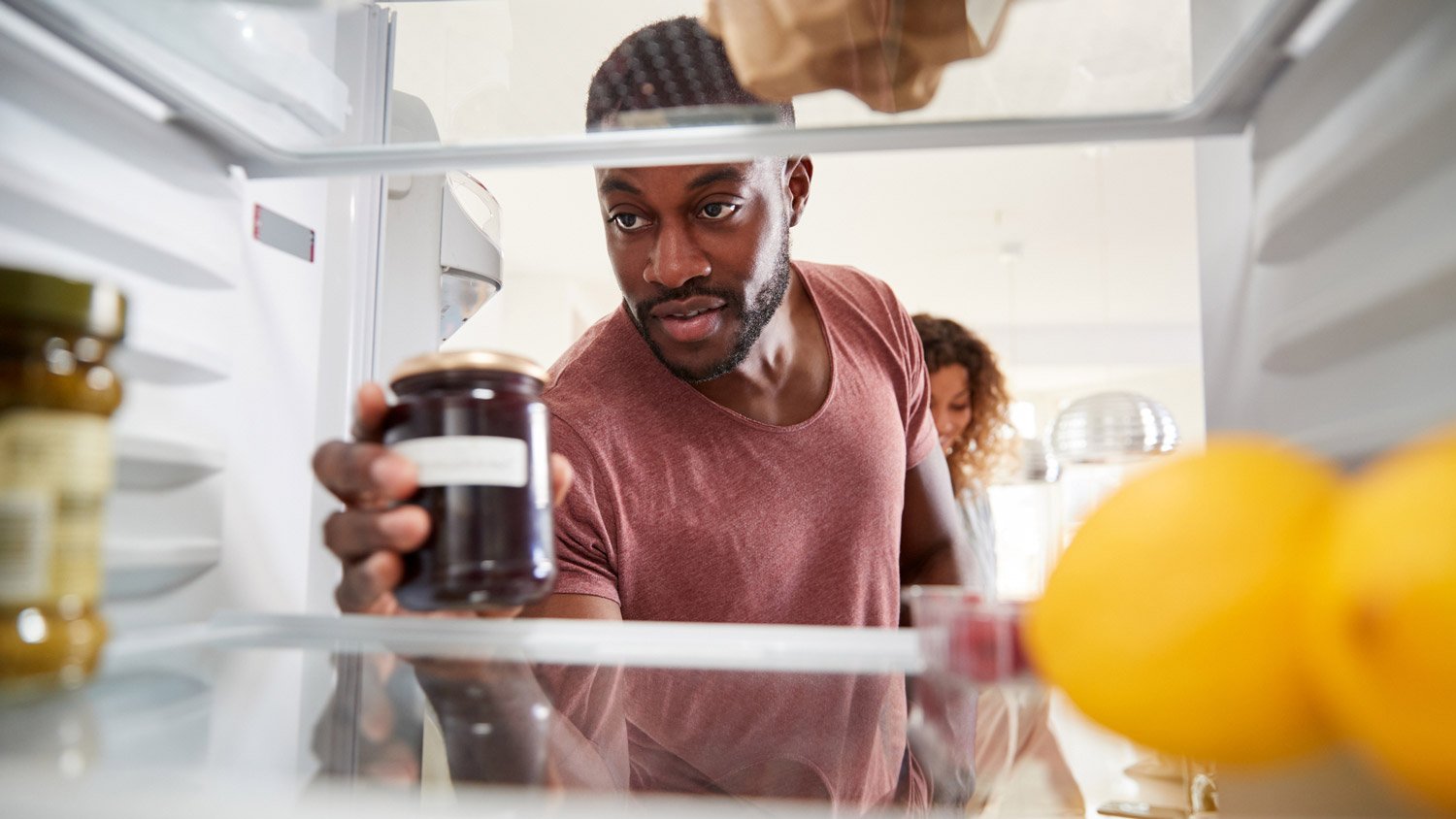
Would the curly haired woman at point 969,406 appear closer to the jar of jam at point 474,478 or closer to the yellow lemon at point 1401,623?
the jar of jam at point 474,478

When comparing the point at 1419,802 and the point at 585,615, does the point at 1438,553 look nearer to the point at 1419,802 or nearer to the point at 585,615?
the point at 1419,802

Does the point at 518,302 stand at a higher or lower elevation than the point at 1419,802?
higher

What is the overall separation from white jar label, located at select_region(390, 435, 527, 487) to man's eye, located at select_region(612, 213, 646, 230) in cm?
58

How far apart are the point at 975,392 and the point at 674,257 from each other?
2007mm

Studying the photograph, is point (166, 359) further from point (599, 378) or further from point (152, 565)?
point (599, 378)

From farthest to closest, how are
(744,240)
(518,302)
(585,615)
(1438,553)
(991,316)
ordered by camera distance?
(991,316) → (518,302) → (744,240) → (585,615) → (1438,553)

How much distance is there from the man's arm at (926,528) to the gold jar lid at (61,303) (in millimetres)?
1114

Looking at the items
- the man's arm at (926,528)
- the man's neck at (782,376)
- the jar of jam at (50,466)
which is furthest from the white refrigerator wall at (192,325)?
the man's arm at (926,528)

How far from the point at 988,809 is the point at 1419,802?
0.25 meters

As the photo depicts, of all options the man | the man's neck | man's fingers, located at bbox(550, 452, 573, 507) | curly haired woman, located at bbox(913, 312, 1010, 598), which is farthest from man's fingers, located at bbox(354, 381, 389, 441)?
curly haired woman, located at bbox(913, 312, 1010, 598)

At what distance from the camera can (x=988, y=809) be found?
0.54 meters

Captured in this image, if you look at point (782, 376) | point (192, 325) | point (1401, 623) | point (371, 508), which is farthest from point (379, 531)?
point (782, 376)

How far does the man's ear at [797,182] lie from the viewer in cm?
140

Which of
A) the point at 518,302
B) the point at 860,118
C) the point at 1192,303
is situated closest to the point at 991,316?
the point at 1192,303
